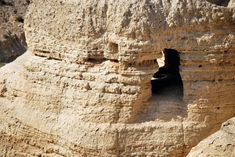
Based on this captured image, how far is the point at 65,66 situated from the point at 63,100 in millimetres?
639

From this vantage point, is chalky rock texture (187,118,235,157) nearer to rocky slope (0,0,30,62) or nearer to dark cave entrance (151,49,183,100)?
dark cave entrance (151,49,183,100)

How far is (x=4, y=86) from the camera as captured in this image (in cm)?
1256

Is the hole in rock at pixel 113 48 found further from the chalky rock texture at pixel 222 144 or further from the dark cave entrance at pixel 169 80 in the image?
the chalky rock texture at pixel 222 144

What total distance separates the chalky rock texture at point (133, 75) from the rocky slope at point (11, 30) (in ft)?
69.6

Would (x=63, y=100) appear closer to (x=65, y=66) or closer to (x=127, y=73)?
(x=65, y=66)

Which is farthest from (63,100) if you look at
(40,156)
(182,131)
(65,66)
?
(182,131)

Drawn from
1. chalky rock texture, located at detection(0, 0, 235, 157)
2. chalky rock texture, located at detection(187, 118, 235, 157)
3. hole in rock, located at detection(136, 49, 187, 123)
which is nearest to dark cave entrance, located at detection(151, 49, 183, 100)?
hole in rock, located at detection(136, 49, 187, 123)

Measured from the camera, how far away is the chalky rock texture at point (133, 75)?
1035cm

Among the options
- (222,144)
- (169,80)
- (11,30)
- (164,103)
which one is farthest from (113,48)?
(11,30)

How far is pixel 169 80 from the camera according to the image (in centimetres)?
1165

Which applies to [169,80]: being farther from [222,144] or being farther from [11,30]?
[11,30]

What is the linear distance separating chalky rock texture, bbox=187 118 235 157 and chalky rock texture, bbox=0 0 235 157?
96 centimetres

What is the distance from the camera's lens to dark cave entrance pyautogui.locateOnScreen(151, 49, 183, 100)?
36.4 feet

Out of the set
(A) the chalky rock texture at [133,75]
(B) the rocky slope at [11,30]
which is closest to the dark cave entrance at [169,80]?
(A) the chalky rock texture at [133,75]
